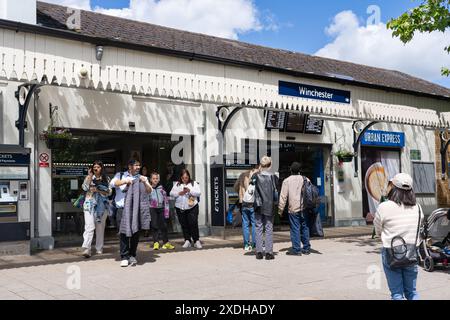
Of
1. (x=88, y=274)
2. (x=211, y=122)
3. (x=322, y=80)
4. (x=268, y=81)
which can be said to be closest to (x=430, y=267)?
(x=88, y=274)

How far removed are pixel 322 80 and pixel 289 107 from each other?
309cm

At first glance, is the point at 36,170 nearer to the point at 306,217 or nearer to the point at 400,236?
the point at 306,217

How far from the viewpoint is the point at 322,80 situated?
15.3 meters

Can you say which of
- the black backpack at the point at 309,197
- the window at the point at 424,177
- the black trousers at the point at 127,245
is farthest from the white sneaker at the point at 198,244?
the window at the point at 424,177

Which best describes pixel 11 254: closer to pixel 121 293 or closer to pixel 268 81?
pixel 121 293

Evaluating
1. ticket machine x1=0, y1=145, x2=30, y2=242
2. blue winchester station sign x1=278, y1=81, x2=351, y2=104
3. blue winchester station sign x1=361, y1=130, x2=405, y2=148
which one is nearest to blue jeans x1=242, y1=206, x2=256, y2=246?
ticket machine x1=0, y1=145, x2=30, y2=242

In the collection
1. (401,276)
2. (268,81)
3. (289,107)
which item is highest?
(268,81)

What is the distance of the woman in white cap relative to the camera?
15.3 feet

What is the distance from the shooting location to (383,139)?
16828 millimetres

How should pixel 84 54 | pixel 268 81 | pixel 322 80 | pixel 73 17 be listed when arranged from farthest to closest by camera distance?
pixel 322 80
pixel 268 81
pixel 73 17
pixel 84 54

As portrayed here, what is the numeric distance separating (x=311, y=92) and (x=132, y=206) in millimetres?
6551

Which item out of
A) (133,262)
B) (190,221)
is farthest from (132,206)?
(190,221)

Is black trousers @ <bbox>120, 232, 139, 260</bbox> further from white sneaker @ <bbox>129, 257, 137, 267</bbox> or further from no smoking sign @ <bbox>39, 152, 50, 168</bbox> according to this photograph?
no smoking sign @ <bbox>39, 152, 50, 168</bbox>

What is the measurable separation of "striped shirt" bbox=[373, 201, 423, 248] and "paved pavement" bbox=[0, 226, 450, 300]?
149cm
